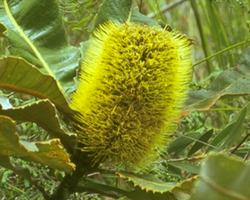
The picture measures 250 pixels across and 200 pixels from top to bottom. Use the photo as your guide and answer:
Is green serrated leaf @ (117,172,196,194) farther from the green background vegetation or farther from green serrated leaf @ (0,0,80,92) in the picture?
green serrated leaf @ (0,0,80,92)

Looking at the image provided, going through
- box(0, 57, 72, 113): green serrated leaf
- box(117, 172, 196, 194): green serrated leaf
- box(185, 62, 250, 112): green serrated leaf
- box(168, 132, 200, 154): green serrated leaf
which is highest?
box(0, 57, 72, 113): green serrated leaf

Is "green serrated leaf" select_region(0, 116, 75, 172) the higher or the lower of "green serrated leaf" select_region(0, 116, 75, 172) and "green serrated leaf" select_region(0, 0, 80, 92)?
the lower

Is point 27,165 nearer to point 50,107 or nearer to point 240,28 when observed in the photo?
point 50,107

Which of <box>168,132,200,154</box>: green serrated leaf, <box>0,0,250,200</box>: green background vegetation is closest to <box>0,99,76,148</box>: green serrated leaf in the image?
<box>0,0,250,200</box>: green background vegetation

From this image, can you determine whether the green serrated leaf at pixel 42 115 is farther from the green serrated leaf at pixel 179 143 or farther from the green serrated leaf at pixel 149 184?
the green serrated leaf at pixel 179 143

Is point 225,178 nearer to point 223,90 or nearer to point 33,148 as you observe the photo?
point 33,148

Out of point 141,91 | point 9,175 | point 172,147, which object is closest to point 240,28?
point 172,147
